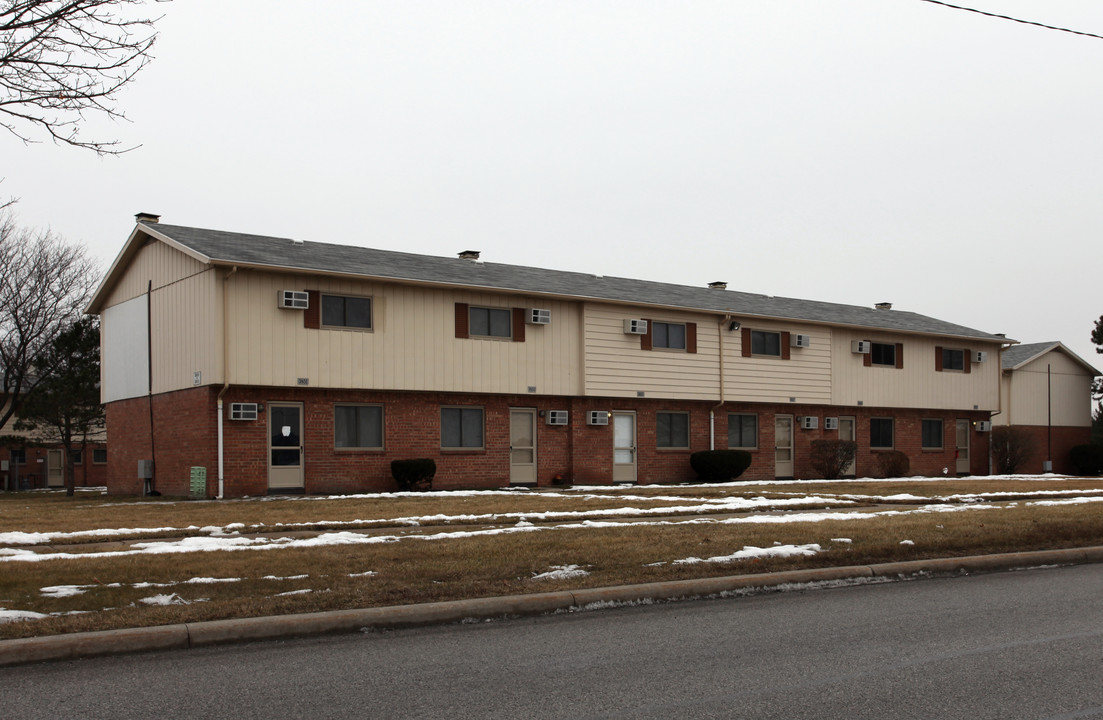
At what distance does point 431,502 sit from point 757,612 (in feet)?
39.7

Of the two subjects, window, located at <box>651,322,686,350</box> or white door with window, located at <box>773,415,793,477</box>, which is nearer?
window, located at <box>651,322,686,350</box>

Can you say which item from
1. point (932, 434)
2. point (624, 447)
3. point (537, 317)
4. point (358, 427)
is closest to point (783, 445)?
point (624, 447)

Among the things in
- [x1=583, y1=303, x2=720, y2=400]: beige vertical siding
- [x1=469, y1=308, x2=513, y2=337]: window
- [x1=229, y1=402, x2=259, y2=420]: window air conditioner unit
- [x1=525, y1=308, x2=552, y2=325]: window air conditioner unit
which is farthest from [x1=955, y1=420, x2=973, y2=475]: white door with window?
[x1=229, y1=402, x2=259, y2=420]: window air conditioner unit

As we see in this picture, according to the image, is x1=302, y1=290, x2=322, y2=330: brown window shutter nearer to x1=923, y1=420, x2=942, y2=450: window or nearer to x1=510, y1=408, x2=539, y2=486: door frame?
x1=510, y1=408, x2=539, y2=486: door frame

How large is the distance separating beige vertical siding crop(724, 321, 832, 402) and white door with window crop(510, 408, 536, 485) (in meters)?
6.68

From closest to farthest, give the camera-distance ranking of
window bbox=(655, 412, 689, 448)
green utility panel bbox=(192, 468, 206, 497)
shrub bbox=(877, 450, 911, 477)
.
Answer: green utility panel bbox=(192, 468, 206, 497), window bbox=(655, 412, 689, 448), shrub bbox=(877, 450, 911, 477)

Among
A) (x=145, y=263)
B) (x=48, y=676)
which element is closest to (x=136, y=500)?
(x=145, y=263)

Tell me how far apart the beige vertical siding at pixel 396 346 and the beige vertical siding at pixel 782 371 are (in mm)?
5689

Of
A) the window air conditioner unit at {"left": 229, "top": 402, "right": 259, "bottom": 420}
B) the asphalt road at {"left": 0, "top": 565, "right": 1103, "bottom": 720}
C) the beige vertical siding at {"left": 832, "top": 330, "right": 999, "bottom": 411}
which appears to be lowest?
the asphalt road at {"left": 0, "top": 565, "right": 1103, "bottom": 720}

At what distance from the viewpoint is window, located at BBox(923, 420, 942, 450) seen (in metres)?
37.3

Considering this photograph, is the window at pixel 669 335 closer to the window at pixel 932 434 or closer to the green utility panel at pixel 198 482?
the window at pixel 932 434

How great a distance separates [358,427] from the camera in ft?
84.1

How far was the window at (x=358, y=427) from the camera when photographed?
998 inches

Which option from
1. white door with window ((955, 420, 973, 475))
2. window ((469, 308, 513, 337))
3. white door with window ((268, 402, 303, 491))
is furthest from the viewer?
white door with window ((955, 420, 973, 475))
